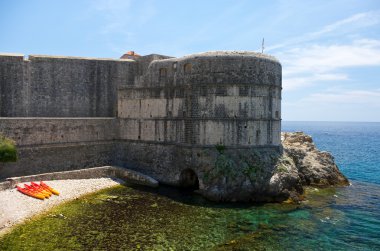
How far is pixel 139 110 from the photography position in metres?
28.5

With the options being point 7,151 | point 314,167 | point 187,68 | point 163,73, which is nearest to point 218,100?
point 187,68

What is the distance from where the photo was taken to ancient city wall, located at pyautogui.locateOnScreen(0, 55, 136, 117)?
25938mm

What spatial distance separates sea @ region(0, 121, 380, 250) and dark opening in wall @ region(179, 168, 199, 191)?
142 cm

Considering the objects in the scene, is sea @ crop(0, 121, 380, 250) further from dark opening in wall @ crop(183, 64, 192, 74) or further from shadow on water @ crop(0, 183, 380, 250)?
dark opening in wall @ crop(183, 64, 192, 74)

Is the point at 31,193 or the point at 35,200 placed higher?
the point at 31,193

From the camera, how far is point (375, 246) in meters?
16.6

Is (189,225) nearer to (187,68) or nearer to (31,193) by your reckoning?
(31,193)

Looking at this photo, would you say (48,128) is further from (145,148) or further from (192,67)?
(192,67)

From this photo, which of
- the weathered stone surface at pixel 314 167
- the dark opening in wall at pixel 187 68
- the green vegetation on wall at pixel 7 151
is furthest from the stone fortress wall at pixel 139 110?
the weathered stone surface at pixel 314 167

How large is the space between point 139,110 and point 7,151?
34.6ft

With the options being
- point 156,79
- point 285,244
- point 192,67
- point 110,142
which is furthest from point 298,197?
point 110,142

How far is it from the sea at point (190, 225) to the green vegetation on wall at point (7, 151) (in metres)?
5.26

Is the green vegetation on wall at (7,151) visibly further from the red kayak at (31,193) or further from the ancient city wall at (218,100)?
the ancient city wall at (218,100)

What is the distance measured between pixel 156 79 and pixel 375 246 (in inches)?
736
